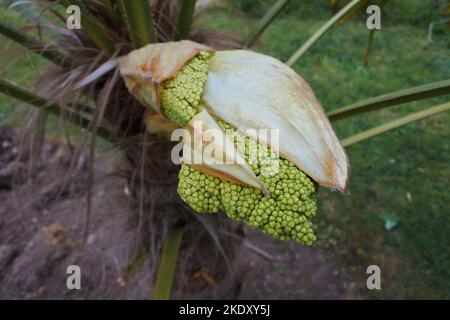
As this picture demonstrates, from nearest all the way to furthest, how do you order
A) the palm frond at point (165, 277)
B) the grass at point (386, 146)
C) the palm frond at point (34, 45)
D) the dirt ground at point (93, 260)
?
1. the palm frond at point (34, 45)
2. the palm frond at point (165, 277)
3. the grass at point (386, 146)
4. the dirt ground at point (93, 260)

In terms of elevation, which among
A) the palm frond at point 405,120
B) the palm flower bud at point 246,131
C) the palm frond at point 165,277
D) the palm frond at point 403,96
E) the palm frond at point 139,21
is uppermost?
the palm frond at point 139,21

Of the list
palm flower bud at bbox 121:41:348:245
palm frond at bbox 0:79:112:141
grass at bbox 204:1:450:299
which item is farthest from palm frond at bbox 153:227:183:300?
grass at bbox 204:1:450:299

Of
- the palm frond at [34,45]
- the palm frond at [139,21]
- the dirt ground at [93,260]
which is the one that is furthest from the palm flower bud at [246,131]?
the dirt ground at [93,260]

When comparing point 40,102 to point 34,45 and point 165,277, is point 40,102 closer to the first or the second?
point 34,45

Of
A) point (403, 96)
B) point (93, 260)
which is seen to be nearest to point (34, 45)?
point (403, 96)

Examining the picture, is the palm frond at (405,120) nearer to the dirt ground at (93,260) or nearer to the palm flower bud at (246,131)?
the palm flower bud at (246,131)

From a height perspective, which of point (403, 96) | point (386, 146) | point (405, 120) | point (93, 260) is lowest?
point (93, 260)

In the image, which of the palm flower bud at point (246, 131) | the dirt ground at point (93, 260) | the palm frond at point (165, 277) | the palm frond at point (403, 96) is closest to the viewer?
the palm flower bud at point (246, 131)

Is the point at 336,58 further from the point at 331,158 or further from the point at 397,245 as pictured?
the point at 331,158
